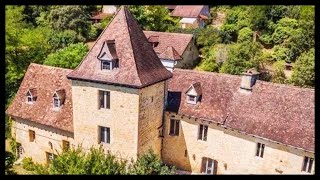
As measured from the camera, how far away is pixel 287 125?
2559 cm

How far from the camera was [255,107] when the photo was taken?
89.8ft

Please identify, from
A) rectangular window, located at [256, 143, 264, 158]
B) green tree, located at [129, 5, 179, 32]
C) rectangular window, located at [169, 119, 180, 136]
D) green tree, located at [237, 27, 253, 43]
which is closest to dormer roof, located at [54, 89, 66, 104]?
rectangular window, located at [169, 119, 180, 136]

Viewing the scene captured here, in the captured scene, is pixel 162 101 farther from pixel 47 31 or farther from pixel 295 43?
pixel 47 31

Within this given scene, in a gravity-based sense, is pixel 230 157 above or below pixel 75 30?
below

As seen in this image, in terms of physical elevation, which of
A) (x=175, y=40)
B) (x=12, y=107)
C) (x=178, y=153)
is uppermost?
(x=175, y=40)

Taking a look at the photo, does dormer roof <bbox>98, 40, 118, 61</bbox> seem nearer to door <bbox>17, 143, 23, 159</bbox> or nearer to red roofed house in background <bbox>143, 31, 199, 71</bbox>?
door <bbox>17, 143, 23, 159</bbox>

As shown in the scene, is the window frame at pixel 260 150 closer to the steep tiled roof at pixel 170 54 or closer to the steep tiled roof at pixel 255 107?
the steep tiled roof at pixel 255 107

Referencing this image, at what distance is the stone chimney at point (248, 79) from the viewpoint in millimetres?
27797

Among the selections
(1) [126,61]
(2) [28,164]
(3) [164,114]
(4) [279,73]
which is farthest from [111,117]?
(4) [279,73]

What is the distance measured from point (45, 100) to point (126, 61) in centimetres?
1023

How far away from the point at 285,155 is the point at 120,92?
41.4 ft

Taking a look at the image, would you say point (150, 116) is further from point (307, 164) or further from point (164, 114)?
point (307, 164)

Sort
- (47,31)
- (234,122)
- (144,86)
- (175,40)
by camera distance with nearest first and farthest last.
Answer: (144,86) < (234,122) < (175,40) < (47,31)

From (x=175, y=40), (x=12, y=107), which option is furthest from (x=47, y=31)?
(x=12, y=107)
